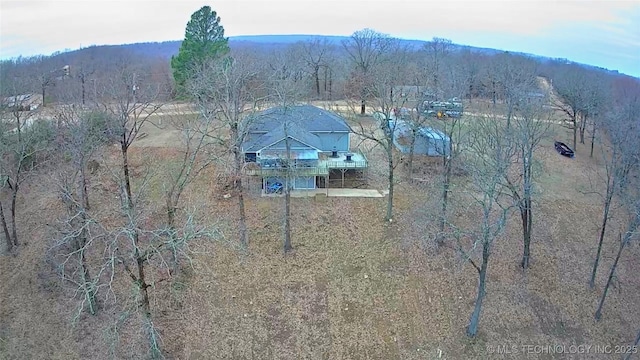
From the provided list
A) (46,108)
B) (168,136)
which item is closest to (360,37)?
(168,136)

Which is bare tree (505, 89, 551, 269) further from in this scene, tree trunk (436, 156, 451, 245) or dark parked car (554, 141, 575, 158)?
dark parked car (554, 141, 575, 158)

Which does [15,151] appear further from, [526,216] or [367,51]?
[367,51]

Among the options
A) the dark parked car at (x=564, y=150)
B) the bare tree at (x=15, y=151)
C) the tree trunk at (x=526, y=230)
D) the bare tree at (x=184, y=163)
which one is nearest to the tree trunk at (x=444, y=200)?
the tree trunk at (x=526, y=230)

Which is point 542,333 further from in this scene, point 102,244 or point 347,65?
point 347,65

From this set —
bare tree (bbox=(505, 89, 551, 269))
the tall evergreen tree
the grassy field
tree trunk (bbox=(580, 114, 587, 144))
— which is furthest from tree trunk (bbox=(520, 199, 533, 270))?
the tall evergreen tree

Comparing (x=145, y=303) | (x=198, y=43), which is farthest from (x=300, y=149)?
(x=198, y=43)

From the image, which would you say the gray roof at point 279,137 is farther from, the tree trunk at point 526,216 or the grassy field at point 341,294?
the tree trunk at point 526,216
